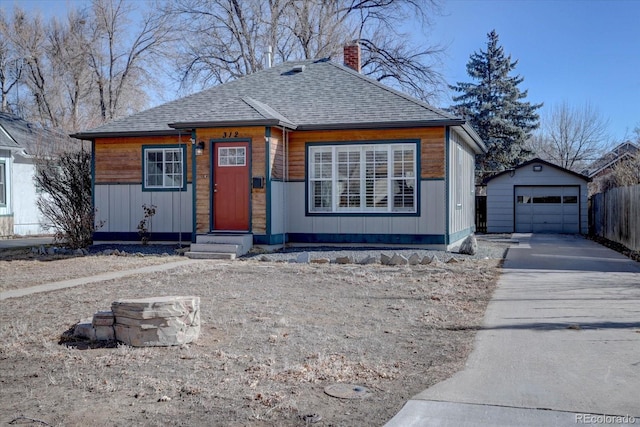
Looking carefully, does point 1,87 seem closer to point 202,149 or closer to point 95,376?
point 202,149

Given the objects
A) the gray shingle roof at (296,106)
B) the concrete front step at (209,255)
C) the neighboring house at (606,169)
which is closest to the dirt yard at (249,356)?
the concrete front step at (209,255)

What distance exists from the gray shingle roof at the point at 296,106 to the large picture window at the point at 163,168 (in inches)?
25.9

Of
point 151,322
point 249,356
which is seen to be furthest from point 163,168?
point 249,356

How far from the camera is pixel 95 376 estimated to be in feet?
17.8

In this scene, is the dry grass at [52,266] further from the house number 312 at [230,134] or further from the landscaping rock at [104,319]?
the landscaping rock at [104,319]

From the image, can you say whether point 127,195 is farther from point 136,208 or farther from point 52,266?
point 52,266

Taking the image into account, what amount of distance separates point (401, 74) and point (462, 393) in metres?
28.6

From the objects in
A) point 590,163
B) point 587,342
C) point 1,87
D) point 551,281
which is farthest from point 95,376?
point 590,163

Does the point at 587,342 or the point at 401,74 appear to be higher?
the point at 401,74

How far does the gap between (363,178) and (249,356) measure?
10725mm

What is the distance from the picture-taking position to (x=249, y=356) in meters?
6.01

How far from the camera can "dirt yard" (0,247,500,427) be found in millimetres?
4629

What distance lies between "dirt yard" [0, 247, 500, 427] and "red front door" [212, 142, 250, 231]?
16.9 ft
